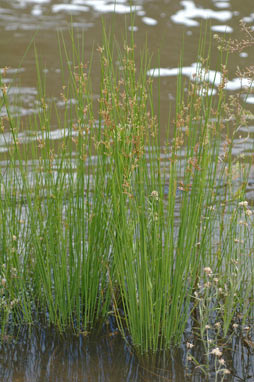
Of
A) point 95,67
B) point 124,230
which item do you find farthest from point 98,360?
point 95,67

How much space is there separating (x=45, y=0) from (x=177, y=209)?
5.20 metres

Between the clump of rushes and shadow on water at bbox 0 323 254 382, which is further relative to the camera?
shadow on water at bbox 0 323 254 382

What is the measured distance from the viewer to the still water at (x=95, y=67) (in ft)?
8.63

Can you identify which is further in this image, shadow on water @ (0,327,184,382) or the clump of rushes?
shadow on water @ (0,327,184,382)

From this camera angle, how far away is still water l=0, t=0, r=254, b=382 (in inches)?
104

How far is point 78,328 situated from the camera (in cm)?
277

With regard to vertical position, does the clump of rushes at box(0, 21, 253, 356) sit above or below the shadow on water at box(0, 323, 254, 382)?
above

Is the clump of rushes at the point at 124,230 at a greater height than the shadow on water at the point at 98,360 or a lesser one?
greater

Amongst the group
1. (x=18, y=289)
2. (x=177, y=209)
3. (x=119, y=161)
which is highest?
(x=119, y=161)

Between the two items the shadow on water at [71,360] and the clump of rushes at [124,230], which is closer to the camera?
the clump of rushes at [124,230]

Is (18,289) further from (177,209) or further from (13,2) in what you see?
(13,2)

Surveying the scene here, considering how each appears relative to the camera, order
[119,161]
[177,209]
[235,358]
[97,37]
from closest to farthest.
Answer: [119,161] → [235,358] → [177,209] → [97,37]

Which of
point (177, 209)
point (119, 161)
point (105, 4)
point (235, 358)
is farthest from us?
point (105, 4)

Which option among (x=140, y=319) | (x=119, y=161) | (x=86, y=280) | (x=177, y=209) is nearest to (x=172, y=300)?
(x=140, y=319)
